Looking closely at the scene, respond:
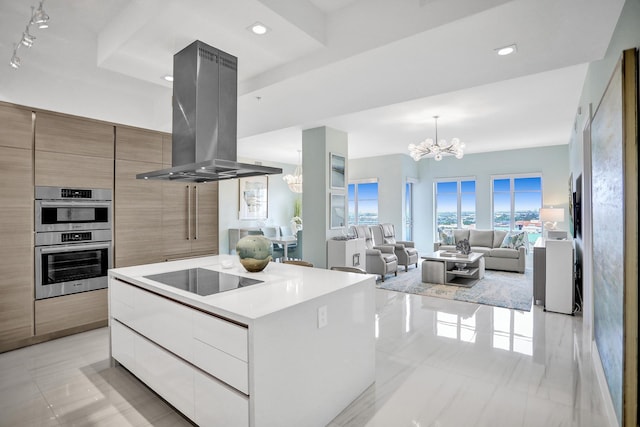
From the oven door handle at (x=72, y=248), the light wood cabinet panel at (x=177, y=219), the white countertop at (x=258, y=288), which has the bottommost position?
the white countertop at (x=258, y=288)

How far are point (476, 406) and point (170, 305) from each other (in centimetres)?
217

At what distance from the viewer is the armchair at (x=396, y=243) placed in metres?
7.37

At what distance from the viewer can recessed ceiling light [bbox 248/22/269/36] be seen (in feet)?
7.73

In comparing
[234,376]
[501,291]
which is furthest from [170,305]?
[501,291]

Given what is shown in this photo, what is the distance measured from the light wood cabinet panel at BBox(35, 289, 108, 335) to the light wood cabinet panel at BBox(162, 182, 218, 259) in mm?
885

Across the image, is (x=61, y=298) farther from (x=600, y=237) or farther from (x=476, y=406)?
(x=600, y=237)

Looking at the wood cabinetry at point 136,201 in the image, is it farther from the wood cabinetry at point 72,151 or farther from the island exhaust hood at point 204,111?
the island exhaust hood at point 204,111

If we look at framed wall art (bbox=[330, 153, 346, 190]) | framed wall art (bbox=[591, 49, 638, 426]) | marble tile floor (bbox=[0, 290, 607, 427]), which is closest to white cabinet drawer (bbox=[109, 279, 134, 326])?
marble tile floor (bbox=[0, 290, 607, 427])

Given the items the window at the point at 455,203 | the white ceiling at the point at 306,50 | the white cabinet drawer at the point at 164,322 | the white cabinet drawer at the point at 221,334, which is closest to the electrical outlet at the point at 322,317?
the white cabinet drawer at the point at 221,334

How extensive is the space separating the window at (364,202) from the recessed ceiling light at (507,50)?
265 inches

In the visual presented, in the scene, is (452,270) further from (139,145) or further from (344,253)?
(139,145)

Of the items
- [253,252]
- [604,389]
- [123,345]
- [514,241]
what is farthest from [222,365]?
[514,241]

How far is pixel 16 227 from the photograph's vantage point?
320cm

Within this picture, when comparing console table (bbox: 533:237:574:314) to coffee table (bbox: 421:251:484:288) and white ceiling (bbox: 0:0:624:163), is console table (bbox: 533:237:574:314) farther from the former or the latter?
white ceiling (bbox: 0:0:624:163)
